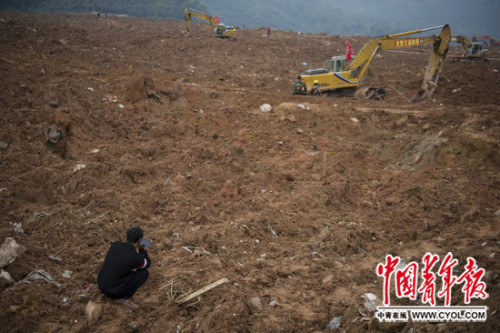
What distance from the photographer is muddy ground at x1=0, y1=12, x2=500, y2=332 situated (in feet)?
12.7

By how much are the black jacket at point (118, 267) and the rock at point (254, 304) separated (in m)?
1.35

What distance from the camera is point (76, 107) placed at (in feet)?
29.4

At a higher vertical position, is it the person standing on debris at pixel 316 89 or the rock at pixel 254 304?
the person standing on debris at pixel 316 89

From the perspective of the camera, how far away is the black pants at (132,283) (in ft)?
12.4

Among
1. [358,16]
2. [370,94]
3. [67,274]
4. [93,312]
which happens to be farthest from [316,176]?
[358,16]

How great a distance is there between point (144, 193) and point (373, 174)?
17.1ft

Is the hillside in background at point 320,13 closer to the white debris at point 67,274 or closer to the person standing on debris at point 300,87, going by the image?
the person standing on debris at point 300,87

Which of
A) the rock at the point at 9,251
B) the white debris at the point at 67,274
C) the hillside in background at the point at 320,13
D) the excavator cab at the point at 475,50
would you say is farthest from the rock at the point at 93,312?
the hillside in background at the point at 320,13

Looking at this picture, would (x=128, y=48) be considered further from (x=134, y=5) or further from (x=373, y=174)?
(x=134, y=5)

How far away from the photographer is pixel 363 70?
44.8 feet

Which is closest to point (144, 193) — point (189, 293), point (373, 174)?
point (189, 293)

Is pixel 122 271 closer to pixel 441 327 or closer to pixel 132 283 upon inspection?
pixel 132 283

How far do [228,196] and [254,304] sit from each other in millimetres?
3298

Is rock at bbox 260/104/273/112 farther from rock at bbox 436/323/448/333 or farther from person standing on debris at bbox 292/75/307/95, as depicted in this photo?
rock at bbox 436/323/448/333
